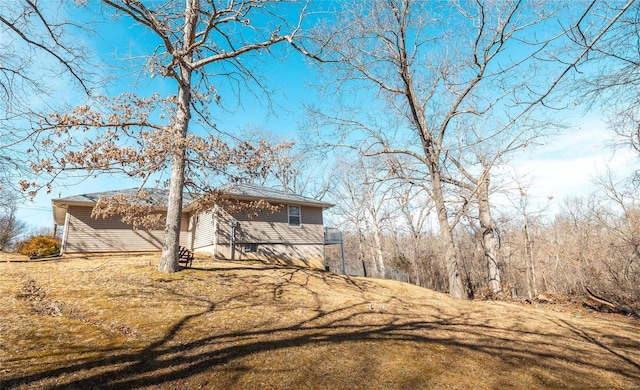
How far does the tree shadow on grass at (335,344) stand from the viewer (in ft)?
9.71

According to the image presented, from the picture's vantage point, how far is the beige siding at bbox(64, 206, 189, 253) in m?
14.3

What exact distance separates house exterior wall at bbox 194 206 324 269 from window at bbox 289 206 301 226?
8.5 inches

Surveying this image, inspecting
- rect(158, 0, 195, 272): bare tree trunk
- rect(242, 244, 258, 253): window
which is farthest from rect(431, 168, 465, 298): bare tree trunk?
rect(242, 244, 258, 253): window

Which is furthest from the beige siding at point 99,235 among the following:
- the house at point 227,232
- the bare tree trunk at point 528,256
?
the bare tree trunk at point 528,256

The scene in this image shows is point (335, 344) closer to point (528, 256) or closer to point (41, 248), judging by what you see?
point (528, 256)

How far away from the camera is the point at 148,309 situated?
518 centimetres

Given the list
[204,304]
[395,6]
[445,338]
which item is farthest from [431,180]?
[204,304]

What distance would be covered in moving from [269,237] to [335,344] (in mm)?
12030

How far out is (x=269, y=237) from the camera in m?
15.8

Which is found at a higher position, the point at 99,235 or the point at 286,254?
the point at 99,235

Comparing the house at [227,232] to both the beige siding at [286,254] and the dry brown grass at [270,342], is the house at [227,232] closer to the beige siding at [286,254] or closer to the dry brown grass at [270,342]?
the beige siding at [286,254]

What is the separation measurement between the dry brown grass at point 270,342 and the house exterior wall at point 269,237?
279 inches

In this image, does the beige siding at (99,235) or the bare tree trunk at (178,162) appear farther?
the beige siding at (99,235)

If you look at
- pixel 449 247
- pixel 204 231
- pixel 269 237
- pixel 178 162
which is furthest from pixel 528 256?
pixel 204 231
